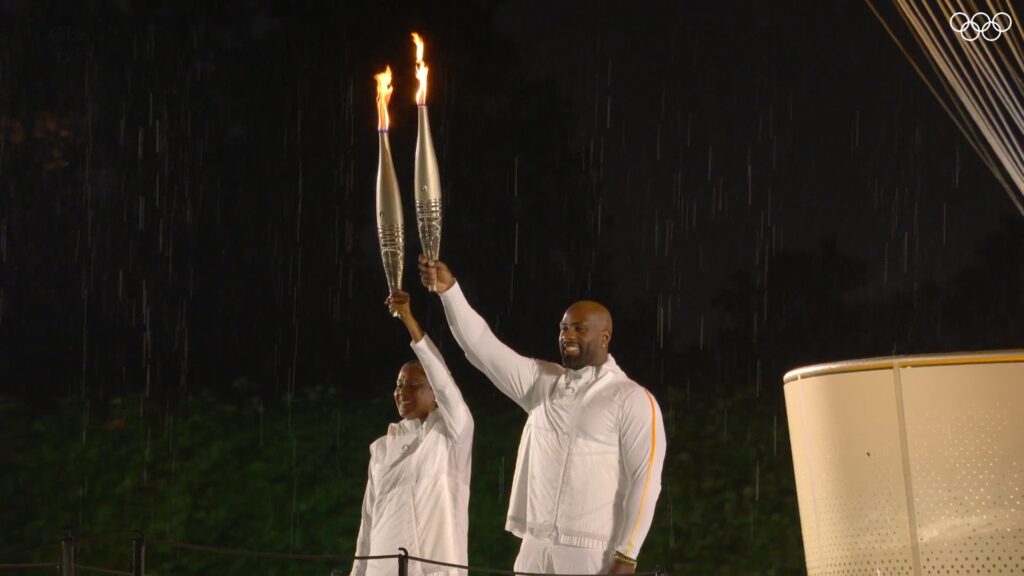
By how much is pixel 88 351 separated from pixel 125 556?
2.05 metres

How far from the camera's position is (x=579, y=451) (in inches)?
235

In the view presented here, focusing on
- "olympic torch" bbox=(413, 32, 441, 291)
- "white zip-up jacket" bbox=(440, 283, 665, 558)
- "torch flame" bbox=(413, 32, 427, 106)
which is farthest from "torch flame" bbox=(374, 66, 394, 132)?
"white zip-up jacket" bbox=(440, 283, 665, 558)

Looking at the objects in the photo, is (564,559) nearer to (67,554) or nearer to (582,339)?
(582,339)

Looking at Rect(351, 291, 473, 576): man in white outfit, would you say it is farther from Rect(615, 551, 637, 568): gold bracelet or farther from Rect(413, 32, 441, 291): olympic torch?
Rect(615, 551, 637, 568): gold bracelet

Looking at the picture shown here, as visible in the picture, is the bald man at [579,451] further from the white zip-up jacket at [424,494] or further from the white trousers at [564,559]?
the white zip-up jacket at [424,494]

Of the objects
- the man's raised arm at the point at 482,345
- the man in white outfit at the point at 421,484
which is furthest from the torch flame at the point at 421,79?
the man in white outfit at the point at 421,484

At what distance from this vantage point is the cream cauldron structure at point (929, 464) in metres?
3.86

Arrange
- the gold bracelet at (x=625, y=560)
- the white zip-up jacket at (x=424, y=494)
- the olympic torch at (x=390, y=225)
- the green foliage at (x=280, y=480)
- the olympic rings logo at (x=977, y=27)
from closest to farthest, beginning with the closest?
the gold bracelet at (x=625, y=560)
the olympic torch at (x=390, y=225)
the white zip-up jacket at (x=424, y=494)
the olympic rings logo at (x=977, y=27)
the green foliage at (x=280, y=480)

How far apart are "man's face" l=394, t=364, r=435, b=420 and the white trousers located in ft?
Result: 5.14

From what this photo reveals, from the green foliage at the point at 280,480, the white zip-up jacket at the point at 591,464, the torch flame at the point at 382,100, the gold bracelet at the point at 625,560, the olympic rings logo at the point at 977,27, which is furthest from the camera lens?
the green foliage at the point at 280,480

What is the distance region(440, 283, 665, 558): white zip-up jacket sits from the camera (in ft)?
19.3

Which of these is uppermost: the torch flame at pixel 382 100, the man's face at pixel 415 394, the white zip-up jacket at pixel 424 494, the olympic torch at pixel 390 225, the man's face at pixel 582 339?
the torch flame at pixel 382 100

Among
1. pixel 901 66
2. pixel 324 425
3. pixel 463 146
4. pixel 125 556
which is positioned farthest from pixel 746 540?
pixel 901 66

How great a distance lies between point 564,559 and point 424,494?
59.1 inches
